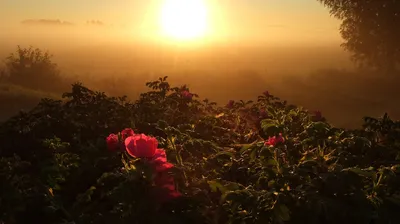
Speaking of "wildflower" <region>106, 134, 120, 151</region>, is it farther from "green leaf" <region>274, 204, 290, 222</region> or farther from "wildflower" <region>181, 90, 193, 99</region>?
"wildflower" <region>181, 90, 193, 99</region>

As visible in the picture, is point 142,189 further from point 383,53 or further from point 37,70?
point 383,53

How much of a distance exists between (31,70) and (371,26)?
19.2 m

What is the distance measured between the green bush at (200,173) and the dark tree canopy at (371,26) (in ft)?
84.5

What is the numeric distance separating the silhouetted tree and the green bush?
2320cm

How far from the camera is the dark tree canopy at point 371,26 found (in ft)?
95.1

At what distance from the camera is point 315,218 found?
271cm

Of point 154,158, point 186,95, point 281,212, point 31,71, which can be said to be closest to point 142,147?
point 154,158

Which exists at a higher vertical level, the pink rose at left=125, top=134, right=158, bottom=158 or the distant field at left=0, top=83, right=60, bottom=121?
the pink rose at left=125, top=134, right=158, bottom=158

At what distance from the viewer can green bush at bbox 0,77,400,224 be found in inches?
108

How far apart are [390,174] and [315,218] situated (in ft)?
1.80

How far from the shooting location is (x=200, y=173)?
359 centimetres

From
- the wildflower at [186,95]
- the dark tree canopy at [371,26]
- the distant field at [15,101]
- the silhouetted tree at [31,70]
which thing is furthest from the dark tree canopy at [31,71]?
the wildflower at [186,95]

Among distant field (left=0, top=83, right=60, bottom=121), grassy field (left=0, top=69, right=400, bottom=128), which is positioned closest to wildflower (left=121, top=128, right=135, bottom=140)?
grassy field (left=0, top=69, right=400, bottom=128)

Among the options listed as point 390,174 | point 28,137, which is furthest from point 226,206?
point 28,137
